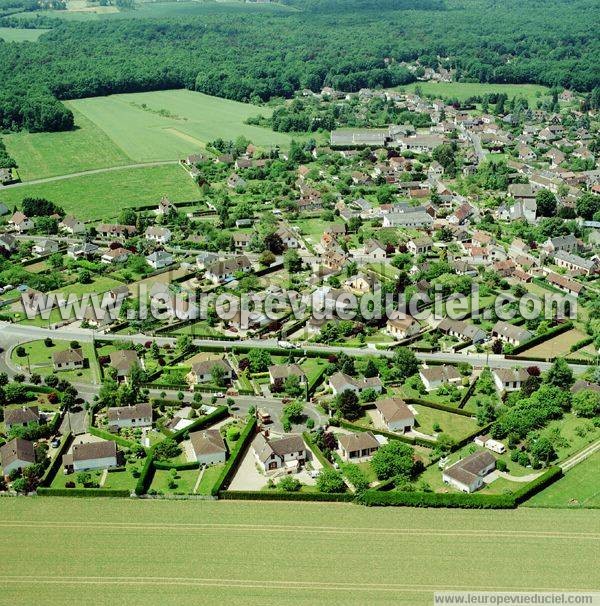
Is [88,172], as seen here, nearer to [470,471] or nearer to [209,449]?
[209,449]

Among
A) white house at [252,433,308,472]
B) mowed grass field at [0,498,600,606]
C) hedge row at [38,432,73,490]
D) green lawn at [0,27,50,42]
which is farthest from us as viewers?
green lawn at [0,27,50,42]

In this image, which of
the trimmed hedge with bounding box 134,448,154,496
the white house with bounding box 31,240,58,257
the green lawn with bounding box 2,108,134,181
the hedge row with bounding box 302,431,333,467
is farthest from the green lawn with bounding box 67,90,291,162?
the trimmed hedge with bounding box 134,448,154,496

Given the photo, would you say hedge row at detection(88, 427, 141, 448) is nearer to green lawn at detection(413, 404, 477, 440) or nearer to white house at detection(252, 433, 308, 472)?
white house at detection(252, 433, 308, 472)

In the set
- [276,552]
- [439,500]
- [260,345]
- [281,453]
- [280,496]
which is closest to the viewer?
[276,552]

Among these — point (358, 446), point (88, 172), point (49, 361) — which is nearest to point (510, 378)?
point (358, 446)

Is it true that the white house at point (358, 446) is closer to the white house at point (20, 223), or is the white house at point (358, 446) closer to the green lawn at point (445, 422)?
the green lawn at point (445, 422)

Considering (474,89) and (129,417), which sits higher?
(474,89)
